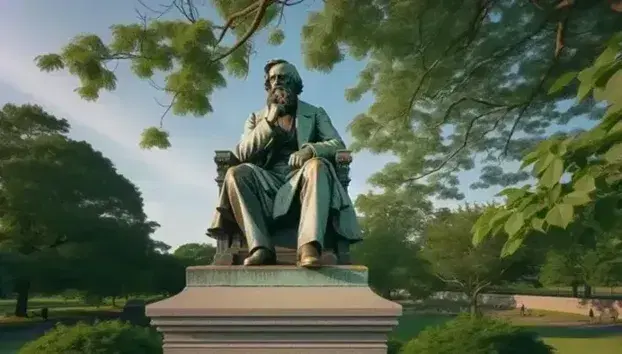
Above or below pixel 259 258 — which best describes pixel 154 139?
above

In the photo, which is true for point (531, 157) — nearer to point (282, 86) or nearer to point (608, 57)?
point (608, 57)

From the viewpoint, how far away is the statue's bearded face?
4.33 metres

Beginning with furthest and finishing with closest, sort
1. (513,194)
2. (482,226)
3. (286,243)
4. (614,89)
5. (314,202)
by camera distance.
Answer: (286,243) < (314,202) < (482,226) < (513,194) < (614,89)

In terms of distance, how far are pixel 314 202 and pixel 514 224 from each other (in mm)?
1645

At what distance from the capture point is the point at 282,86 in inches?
171

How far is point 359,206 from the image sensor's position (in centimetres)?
1216

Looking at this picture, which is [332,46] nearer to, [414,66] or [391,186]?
[414,66]

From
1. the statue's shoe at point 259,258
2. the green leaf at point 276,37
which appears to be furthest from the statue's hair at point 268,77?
the green leaf at point 276,37

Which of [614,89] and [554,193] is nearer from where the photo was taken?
[614,89]

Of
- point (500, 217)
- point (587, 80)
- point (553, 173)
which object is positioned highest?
point (587, 80)

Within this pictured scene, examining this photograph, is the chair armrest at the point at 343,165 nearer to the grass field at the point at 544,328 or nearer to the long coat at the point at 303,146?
the long coat at the point at 303,146

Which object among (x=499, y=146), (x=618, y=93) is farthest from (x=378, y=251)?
(x=618, y=93)

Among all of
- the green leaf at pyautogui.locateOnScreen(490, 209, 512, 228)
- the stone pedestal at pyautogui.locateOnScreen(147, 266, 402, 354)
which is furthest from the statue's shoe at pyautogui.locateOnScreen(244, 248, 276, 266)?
the green leaf at pyautogui.locateOnScreen(490, 209, 512, 228)

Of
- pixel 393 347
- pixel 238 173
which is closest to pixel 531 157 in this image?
pixel 238 173
